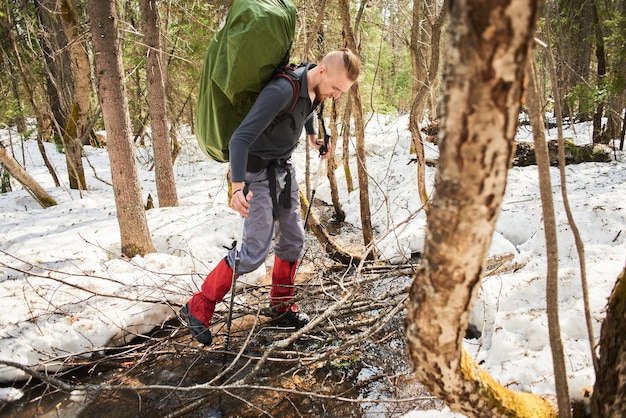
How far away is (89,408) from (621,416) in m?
3.03

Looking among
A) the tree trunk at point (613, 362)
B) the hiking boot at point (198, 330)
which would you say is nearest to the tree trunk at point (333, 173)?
the hiking boot at point (198, 330)

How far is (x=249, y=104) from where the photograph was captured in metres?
2.63

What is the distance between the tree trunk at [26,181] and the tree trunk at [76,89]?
82cm

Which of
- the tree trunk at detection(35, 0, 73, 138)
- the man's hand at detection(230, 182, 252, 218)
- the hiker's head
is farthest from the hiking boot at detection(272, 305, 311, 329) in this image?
the tree trunk at detection(35, 0, 73, 138)

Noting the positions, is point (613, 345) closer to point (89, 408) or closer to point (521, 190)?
point (89, 408)

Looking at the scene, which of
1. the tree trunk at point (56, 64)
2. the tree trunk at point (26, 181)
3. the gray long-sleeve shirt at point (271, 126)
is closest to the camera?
the gray long-sleeve shirt at point (271, 126)

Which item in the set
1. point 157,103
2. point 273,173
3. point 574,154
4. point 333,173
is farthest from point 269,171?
point 574,154

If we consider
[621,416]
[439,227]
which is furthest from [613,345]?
[439,227]

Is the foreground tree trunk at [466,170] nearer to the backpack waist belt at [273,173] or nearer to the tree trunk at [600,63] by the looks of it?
the backpack waist belt at [273,173]

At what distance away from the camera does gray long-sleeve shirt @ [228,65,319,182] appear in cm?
234

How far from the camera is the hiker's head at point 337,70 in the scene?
8.46 feet

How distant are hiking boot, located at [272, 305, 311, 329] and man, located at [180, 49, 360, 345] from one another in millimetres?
345

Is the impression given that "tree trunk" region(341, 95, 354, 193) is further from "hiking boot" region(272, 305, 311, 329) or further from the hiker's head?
"hiking boot" region(272, 305, 311, 329)

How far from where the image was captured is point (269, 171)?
2.87 meters
